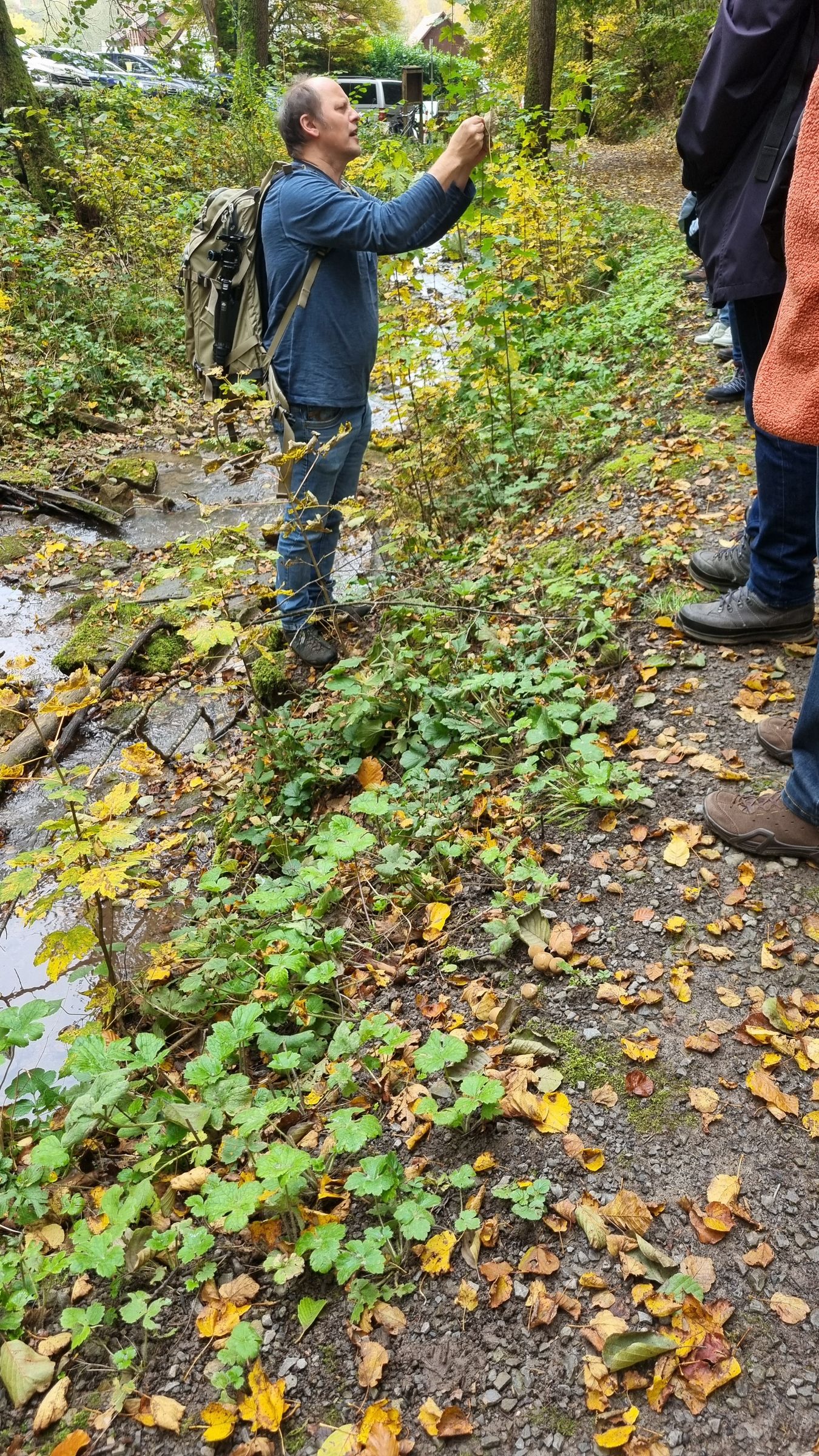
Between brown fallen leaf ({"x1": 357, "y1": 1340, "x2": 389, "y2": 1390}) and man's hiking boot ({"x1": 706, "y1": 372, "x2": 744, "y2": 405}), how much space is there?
16.2 feet

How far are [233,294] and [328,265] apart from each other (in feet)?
2.22

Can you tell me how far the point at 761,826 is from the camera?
2.29 meters

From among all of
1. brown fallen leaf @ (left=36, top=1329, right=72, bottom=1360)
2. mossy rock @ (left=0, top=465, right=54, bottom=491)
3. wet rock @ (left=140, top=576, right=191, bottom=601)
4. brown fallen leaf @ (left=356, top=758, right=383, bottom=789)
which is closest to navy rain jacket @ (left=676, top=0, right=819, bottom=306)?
brown fallen leaf @ (left=356, top=758, right=383, bottom=789)

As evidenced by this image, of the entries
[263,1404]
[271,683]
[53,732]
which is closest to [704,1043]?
[263,1404]

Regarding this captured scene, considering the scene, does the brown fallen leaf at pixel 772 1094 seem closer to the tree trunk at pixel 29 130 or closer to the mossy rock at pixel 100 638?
the mossy rock at pixel 100 638

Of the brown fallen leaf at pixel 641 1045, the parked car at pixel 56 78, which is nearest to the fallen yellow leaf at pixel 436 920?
the brown fallen leaf at pixel 641 1045

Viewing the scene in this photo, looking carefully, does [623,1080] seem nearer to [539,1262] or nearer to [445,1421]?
[539,1262]

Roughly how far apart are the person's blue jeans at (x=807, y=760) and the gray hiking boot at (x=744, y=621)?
0.83 meters

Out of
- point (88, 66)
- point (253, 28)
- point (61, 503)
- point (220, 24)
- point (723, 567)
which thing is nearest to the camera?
point (723, 567)

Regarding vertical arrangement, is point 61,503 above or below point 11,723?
above

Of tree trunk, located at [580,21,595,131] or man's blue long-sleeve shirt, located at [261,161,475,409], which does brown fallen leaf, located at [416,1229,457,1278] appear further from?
tree trunk, located at [580,21,595,131]

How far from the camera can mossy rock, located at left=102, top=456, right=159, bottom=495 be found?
7.19m

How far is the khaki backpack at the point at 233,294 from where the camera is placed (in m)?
3.70

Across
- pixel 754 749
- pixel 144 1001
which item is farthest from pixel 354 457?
pixel 144 1001
